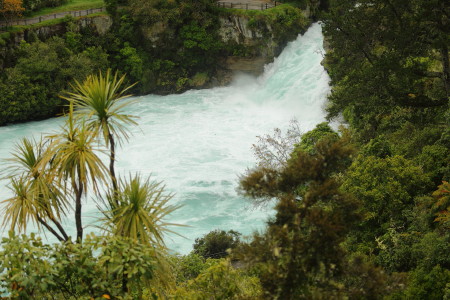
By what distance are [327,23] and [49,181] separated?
44.7ft

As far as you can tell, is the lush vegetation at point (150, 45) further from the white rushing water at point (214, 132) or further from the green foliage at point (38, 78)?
the white rushing water at point (214, 132)

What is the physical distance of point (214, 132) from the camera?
28859 mm

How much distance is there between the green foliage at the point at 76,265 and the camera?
6173 mm

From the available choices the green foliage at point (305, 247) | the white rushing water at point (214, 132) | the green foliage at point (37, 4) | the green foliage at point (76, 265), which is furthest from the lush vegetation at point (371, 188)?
the green foliage at point (37, 4)

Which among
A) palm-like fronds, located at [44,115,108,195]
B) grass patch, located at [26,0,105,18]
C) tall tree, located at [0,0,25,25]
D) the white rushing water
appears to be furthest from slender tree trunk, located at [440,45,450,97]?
grass patch, located at [26,0,105,18]

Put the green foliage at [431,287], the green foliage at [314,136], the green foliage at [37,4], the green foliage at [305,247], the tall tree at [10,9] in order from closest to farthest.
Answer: the green foliage at [305,247], the green foliage at [431,287], the green foliage at [314,136], the tall tree at [10,9], the green foliage at [37,4]

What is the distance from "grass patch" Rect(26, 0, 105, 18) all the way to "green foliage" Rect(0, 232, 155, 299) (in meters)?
34.4

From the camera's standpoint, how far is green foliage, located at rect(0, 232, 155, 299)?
243 inches

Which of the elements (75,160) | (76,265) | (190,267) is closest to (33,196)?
(75,160)

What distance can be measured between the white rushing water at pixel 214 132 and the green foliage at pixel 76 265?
12160 millimetres

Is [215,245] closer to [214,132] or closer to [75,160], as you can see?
[75,160]

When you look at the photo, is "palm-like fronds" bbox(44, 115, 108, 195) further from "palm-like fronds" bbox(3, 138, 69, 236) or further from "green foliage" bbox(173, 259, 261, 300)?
"green foliage" bbox(173, 259, 261, 300)

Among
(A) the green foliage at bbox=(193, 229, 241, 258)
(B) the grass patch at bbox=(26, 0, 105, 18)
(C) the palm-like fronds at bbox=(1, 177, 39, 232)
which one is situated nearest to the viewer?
(C) the palm-like fronds at bbox=(1, 177, 39, 232)

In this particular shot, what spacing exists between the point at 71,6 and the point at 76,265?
3603 centimetres
